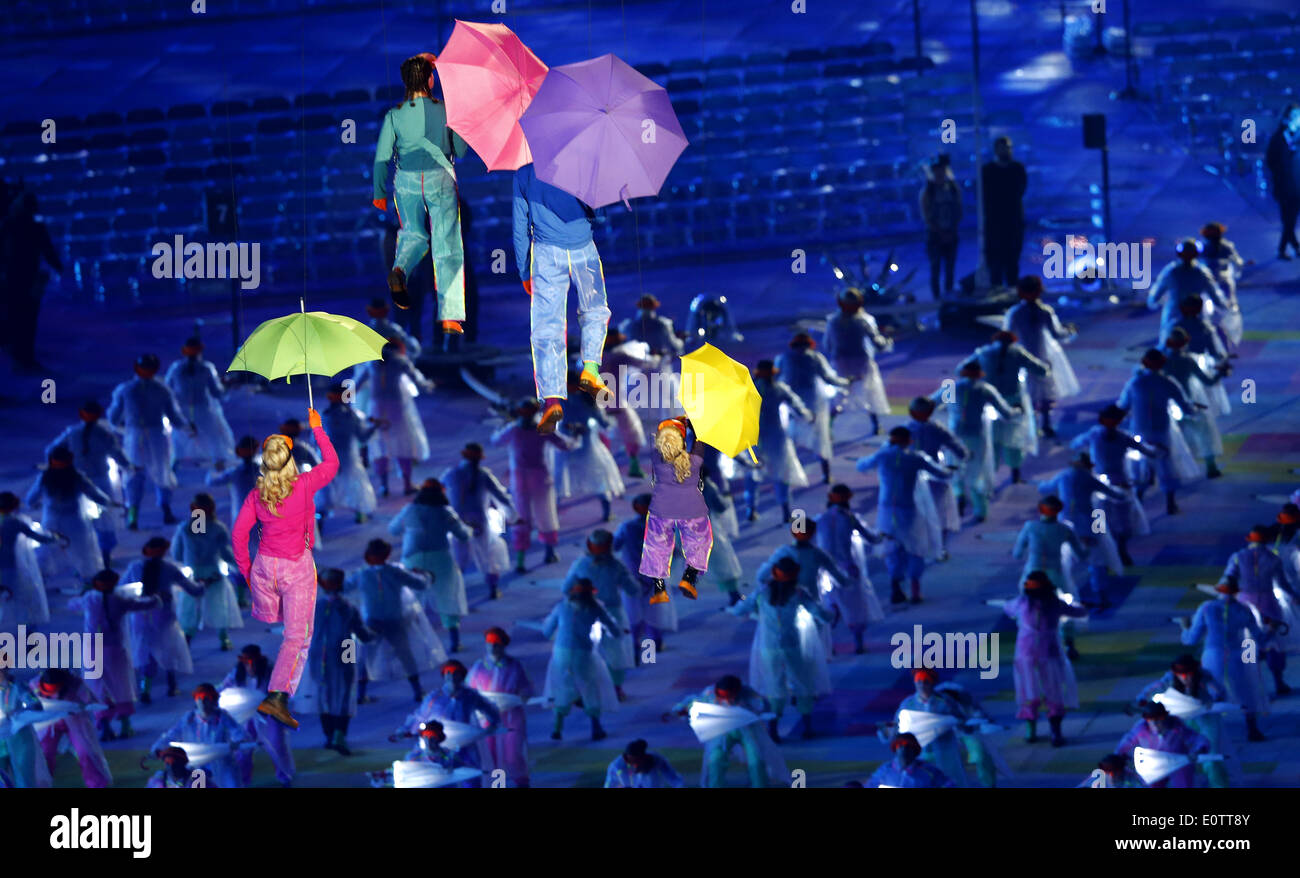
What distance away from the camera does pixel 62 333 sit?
24172mm

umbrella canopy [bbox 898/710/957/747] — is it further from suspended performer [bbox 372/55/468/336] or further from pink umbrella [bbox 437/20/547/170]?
pink umbrella [bbox 437/20/547/170]

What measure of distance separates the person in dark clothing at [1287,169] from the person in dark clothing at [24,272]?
33.4 feet

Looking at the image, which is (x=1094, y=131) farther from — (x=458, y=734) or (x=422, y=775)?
(x=422, y=775)

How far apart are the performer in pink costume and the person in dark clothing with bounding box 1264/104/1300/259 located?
1360cm

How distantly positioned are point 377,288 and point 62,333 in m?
2.92

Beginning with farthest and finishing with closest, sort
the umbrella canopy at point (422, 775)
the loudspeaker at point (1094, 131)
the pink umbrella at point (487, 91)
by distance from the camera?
the loudspeaker at point (1094, 131) → the umbrella canopy at point (422, 775) → the pink umbrella at point (487, 91)

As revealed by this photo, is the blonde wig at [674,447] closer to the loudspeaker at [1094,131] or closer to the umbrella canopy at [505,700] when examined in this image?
the umbrella canopy at [505,700]

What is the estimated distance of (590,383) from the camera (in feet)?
38.4

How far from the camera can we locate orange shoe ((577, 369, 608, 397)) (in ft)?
38.3

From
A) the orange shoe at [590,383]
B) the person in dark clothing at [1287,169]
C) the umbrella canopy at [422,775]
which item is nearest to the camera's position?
the orange shoe at [590,383]

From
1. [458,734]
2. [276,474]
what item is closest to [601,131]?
[276,474]

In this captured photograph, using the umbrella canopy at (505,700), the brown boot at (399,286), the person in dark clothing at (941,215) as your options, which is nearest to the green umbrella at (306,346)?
the brown boot at (399,286)

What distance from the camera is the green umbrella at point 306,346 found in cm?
1192

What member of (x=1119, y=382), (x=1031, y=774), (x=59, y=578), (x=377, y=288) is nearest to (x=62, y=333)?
(x=377, y=288)
